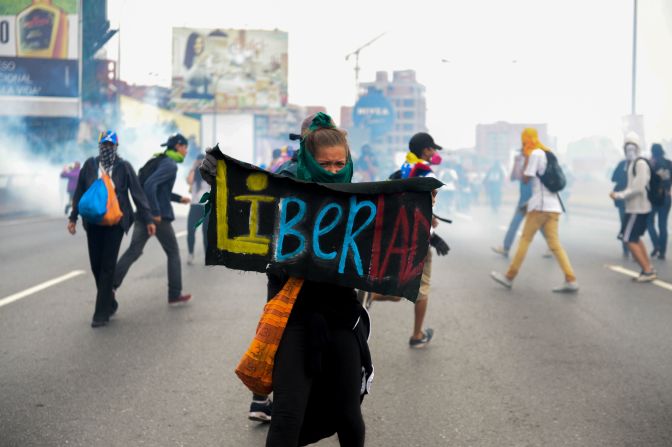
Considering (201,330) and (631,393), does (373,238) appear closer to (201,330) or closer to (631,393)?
(631,393)

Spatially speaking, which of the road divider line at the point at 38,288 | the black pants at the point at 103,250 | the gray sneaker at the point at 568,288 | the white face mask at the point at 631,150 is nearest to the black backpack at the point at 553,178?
the gray sneaker at the point at 568,288

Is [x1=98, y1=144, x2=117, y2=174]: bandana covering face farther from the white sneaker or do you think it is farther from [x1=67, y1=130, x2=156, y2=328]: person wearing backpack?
the white sneaker

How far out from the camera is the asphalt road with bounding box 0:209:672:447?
4664 millimetres

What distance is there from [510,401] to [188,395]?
2.01 meters

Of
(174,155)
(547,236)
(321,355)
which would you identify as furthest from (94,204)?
(547,236)

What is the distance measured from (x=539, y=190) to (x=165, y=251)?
4.30 meters

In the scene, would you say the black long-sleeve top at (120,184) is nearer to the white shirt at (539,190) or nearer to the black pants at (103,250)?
the black pants at (103,250)

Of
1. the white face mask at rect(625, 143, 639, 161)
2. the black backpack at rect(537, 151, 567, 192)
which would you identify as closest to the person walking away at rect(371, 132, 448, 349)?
the black backpack at rect(537, 151, 567, 192)

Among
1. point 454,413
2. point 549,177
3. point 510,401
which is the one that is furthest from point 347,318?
point 549,177

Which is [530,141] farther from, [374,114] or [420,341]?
[374,114]

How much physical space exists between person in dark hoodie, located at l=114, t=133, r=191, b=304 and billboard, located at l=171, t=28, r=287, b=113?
231ft

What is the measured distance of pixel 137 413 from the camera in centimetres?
496

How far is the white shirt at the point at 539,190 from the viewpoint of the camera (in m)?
9.83

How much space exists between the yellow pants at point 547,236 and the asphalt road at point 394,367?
366 mm
